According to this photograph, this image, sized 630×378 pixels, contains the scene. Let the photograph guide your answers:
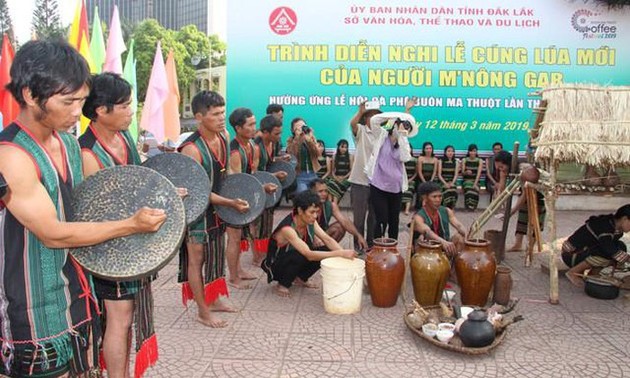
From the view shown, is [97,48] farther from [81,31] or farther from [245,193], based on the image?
[245,193]

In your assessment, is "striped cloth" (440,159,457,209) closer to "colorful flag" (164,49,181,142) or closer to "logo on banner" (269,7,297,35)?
"logo on banner" (269,7,297,35)

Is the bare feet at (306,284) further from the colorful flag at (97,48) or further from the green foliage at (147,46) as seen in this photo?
the green foliage at (147,46)

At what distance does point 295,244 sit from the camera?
4457 mm

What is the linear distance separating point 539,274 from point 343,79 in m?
4.68

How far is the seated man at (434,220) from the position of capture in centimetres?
473

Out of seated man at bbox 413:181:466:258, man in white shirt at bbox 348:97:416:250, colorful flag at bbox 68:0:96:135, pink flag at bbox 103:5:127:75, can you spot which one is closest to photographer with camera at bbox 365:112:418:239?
man in white shirt at bbox 348:97:416:250

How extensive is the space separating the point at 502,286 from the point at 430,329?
3.53 feet

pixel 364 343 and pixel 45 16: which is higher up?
pixel 45 16

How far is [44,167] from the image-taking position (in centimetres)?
177

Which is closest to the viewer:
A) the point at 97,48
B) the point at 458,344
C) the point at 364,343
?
the point at 458,344

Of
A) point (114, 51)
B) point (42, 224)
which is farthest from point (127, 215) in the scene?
point (114, 51)

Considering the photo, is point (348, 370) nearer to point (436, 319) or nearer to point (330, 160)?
point (436, 319)

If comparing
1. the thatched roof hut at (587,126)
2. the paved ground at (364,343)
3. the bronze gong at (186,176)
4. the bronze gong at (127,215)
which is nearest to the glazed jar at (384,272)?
the paved ground at (364,343)

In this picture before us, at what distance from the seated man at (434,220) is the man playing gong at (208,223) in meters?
1.64
